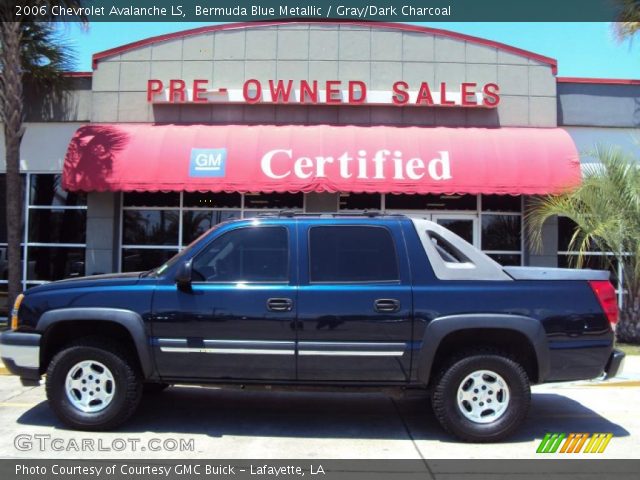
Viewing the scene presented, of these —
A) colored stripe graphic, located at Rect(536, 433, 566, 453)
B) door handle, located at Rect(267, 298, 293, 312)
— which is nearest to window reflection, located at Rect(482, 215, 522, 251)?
colored stripe graphic, located at Rect(536, 433, 566, 453)

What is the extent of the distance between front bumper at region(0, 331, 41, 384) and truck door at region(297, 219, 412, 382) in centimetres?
244

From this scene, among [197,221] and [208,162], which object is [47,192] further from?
[208,162]

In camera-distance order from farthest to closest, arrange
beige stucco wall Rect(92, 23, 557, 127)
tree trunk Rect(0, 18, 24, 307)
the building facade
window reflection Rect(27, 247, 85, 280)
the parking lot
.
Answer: window reflection Rect(27, 247, 85, 280), beige stucco wall Rect(92, 23, 557, 127), the building facade, tree trunk Rect(0, 18, 24, 307), the parking lot

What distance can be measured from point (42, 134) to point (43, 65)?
5.04ft

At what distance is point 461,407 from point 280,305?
1.84 metres

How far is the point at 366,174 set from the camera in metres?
11.4

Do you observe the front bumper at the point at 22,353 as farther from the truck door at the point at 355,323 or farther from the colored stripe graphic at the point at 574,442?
the colored stripe graphic at the point at 574,442

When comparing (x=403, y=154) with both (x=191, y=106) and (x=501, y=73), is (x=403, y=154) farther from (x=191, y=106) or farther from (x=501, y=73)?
(x=191, y=106)

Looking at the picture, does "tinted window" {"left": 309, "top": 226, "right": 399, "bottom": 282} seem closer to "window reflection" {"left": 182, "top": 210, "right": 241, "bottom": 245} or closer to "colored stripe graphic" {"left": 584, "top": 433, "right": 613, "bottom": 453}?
"colored stripe graphic" {"left": 584, "top": 433, "right": 613, "bottom": 453}

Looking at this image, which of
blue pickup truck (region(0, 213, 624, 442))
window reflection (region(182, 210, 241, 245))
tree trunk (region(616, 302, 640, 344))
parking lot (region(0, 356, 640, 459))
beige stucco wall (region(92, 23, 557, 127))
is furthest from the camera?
window reflection (region(182, 210, 241, 245))

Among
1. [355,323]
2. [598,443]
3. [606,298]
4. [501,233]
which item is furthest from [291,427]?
[501,233]

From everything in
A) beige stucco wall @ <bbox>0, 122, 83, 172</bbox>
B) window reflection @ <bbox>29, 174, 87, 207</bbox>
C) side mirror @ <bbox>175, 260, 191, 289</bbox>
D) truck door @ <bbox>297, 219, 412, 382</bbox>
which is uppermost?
beige stucco wall @ <bbox>0, 122, 83, 172</bbox>

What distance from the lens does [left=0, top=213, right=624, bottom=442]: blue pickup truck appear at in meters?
5.02
